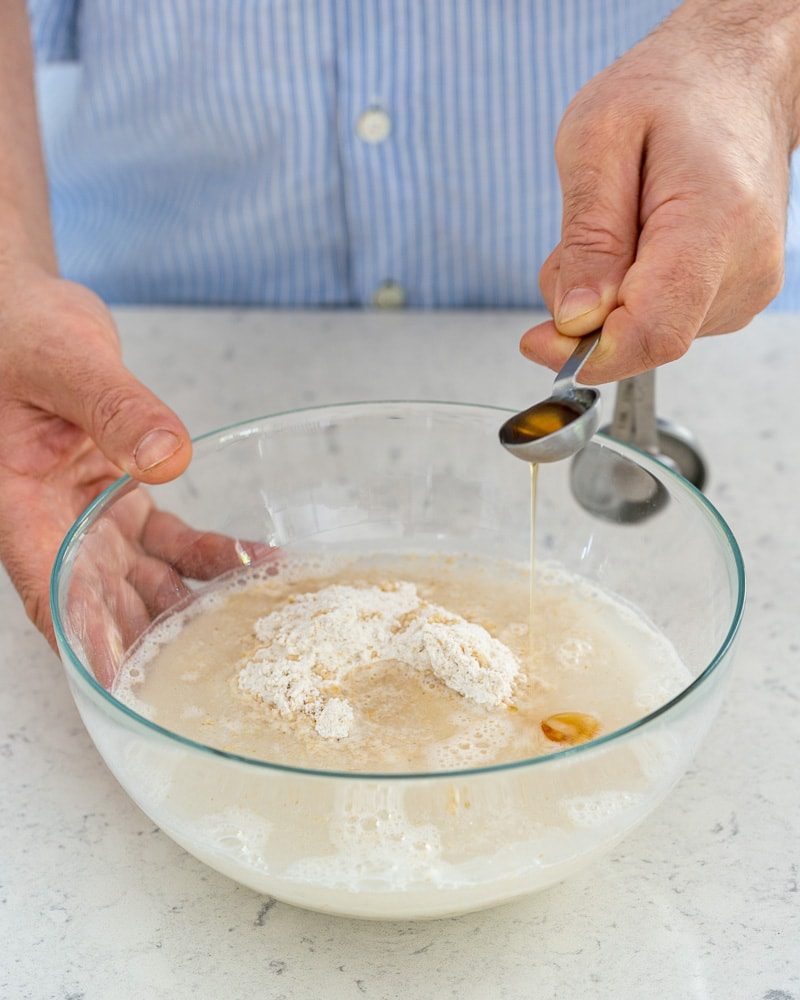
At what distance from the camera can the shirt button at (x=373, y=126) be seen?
63.9 inches

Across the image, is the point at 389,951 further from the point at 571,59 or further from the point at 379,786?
the point at 571,59

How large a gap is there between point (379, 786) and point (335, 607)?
0.34 m

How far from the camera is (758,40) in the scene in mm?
1142

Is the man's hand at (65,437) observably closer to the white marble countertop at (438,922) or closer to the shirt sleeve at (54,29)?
the white marble countertop at (438,922)

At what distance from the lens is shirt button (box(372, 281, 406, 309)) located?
1774mm

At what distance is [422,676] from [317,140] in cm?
96

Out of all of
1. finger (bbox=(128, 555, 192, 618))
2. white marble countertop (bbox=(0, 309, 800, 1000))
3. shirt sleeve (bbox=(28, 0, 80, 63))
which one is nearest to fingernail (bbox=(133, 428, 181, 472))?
finger (bbox=(128, 555, 192, 618))

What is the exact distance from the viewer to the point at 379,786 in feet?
2.25

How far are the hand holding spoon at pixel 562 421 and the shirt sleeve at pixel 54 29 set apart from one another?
117cm

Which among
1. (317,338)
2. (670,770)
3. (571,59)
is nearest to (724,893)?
(670,770)

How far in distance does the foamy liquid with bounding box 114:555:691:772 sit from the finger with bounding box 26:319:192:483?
0.52 feet

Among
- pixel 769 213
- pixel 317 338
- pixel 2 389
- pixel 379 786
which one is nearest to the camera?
pixel 379 786

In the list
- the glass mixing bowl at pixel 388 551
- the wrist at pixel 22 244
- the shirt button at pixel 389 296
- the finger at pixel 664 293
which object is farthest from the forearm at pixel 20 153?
the finger at pixel 664 293

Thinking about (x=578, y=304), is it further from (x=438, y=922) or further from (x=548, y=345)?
(x=438, y=922)
